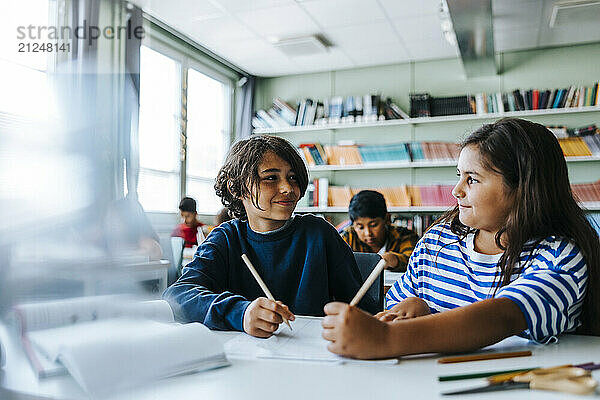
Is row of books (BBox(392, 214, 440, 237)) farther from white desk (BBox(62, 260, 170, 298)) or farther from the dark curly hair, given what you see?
white desk (BBox(62, 260, 170, 298))

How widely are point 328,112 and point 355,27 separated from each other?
119 cm

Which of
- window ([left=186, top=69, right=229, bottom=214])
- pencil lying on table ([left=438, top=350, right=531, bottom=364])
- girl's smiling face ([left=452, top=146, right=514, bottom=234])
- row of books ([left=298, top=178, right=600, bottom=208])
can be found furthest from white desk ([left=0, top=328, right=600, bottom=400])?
window ([left=186, top=69, right=229, bottom=214])

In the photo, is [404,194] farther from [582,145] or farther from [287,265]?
[287,265]

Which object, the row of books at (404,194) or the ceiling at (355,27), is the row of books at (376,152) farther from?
the ceiling at (355,27)

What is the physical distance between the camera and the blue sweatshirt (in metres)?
1.14

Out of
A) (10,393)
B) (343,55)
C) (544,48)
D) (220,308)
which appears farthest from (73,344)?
(544,48)

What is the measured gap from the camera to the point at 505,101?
445 cm

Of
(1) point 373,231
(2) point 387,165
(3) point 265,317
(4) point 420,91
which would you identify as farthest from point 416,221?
(3) point 265,317

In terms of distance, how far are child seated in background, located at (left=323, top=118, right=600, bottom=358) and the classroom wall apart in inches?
131

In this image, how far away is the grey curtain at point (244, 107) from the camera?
5.24 metres

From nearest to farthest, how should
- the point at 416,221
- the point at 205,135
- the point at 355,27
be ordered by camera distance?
the point at 355,27 < the point at 416,221 < the point at 205,135

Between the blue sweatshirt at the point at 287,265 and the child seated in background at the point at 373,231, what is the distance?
1.35 metres

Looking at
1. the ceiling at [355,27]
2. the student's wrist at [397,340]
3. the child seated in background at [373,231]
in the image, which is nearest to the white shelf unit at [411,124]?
the ceiling at [355,27]

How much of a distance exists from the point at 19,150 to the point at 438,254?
0.97 meters
